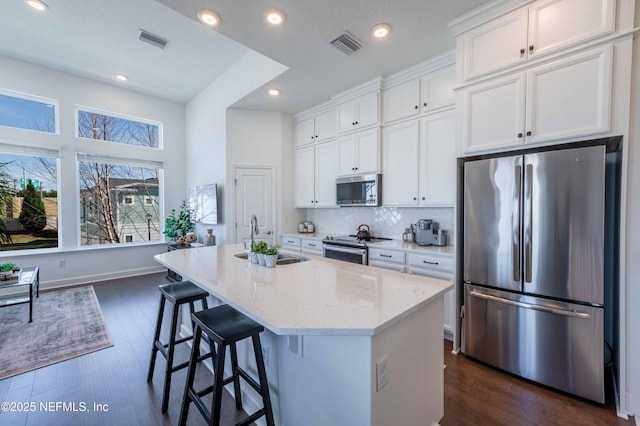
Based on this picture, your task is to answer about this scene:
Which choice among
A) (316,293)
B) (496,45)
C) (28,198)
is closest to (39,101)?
(28,198)

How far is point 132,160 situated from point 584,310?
22.3 ft

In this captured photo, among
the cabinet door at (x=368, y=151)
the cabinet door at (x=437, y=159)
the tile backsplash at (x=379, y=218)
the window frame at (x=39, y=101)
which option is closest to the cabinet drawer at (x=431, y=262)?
the tile backsplash at (x=379, y=218)

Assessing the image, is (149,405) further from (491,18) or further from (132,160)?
(132,160)

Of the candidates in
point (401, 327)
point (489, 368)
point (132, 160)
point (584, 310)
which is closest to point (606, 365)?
point (584, 310)

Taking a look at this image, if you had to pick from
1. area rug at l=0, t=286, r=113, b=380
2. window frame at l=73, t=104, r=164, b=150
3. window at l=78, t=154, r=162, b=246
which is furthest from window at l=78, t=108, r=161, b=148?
area rug at l=0, t=286, r=113, b=380

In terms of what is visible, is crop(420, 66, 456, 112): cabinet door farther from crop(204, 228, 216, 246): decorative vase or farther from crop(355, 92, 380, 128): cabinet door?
crop(204, 228, 216, 246): decorative vase

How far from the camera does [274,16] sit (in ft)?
7.72

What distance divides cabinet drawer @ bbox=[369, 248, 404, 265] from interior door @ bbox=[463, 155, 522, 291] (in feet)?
2.37

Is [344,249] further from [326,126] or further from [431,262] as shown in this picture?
[326,126]

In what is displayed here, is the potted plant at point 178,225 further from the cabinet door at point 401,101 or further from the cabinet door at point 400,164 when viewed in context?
the cabinet door at point 401,101

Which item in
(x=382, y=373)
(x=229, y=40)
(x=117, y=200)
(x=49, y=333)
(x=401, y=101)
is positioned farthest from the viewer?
(x=117, y=200)

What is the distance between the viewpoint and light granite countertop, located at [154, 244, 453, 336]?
3.69ft

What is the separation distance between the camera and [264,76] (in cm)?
373

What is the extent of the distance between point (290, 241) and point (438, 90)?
3079 mm
